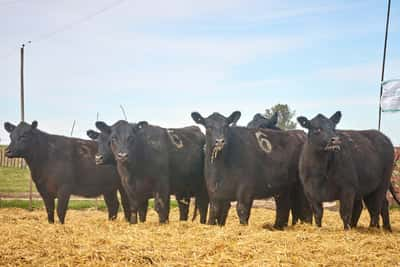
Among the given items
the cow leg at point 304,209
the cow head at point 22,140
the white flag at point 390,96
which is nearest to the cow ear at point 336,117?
the cow leg at point 304,209

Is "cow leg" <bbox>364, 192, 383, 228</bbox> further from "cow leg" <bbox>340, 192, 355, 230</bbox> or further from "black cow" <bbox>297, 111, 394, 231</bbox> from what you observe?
"cow leg" <bbox>340, 192, 355, 230</bbox>

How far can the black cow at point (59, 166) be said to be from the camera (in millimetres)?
13133

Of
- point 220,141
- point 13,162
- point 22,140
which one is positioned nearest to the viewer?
point 220,141

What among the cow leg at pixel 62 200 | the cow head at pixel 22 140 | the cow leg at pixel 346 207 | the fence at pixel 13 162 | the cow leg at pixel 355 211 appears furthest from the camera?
the fence at pixel 13 162

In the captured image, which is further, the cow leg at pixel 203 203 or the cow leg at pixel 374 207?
the cow leg at pixel 203 203

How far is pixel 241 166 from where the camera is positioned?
11.0 m

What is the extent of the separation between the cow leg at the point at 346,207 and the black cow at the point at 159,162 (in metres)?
3.12

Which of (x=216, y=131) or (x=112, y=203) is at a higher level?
(x=216, y=131)

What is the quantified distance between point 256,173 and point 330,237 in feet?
8.12

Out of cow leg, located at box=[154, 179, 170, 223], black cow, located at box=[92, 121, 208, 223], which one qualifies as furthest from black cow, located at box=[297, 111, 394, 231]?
cow leg, located at box=[154, 179, 170, 223]

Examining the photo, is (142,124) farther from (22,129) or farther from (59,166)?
(22,129)

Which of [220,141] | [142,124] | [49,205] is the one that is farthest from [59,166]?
[220,141]

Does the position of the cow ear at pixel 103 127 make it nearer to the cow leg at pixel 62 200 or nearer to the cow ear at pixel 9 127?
the cow leg at pixel 62 200

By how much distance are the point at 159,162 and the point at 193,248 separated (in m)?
4.02
